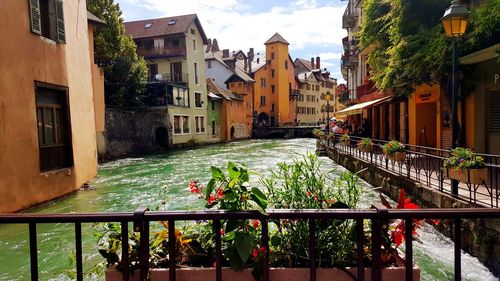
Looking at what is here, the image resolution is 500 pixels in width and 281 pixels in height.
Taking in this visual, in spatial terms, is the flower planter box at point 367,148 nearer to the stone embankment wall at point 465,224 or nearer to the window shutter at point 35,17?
the stone embankment wall at point 465,224

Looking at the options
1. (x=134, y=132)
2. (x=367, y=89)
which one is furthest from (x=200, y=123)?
(x=367, y=89)

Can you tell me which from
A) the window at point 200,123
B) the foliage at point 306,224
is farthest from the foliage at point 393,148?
the window at point 200,123

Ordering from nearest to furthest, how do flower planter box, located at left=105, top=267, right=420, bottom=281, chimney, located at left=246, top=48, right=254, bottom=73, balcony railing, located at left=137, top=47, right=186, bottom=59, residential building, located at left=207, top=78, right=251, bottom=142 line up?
flower planter box, located at left=105, top=267, right=420, bottom=281, balcony railing, located at left=137, top=47, right=186, bottom=59, residential building, located at left=207, top=78, right=251, bottom=142, chimney, located at left=246, top=48, right=254, bottom=73

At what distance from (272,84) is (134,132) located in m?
41.6

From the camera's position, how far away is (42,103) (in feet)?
38.1

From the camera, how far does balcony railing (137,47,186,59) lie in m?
43.7

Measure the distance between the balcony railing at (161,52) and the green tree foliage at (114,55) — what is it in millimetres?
8913

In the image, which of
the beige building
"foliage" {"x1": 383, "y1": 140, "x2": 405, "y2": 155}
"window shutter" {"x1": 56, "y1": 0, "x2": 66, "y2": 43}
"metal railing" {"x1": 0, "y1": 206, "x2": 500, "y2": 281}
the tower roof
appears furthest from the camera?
the tower roof

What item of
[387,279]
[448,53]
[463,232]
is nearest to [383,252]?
[387,279]

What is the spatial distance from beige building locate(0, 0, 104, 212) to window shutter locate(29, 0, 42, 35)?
28mm

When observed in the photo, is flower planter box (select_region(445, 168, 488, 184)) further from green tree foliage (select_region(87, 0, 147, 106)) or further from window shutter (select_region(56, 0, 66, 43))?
green tree foliage (select_region(87, 0, 147, 106))

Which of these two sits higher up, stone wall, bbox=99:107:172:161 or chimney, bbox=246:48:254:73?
chimney, bbox=246:48:254:73

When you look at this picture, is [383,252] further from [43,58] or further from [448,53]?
[43,58]

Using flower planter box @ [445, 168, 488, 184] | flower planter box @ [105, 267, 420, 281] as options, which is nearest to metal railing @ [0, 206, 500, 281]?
flower planter box @ [105, 267, 420, 281]
